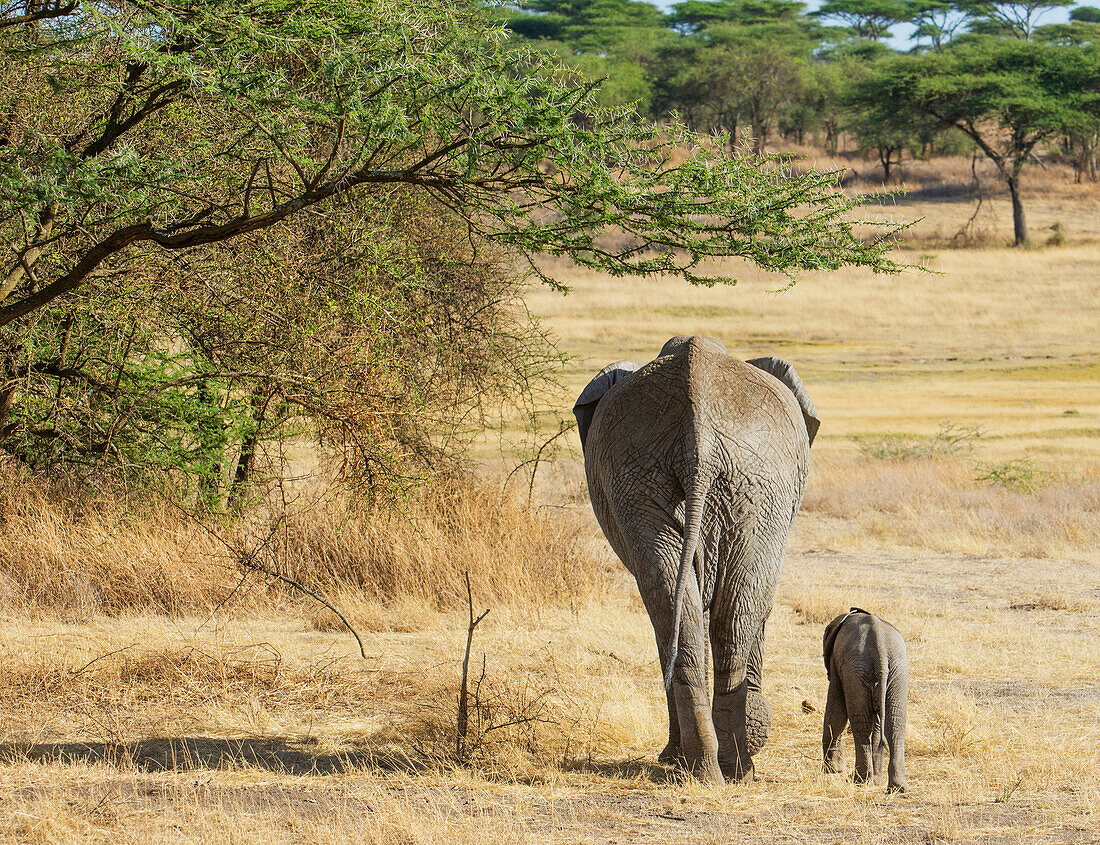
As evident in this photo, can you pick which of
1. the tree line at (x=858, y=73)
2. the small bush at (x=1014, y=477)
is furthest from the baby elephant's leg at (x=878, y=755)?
the tree line at (x=858, y=73)

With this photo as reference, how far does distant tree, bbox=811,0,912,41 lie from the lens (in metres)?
91.2

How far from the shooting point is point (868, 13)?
305 ft

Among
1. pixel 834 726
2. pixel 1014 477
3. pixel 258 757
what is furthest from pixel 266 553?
pixel 1014 477

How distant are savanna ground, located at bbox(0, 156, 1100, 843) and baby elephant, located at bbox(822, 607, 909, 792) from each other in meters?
0.17

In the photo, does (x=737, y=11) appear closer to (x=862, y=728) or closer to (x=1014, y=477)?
(x=1014, y=477)

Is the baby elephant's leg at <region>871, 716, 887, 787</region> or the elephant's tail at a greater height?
the elephant's tail

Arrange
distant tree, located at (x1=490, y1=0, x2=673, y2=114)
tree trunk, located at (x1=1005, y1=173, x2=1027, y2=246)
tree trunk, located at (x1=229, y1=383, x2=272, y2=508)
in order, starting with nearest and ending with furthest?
1. tree trunk, located at (x1=229, y1=383, x2=272, y2=508)
2. tree trunk, located at (x1=1005, y1=173, x2=1027, y2=246)
3. distant tree, located at (x1=490, y1=0, x2=673, y2=114)

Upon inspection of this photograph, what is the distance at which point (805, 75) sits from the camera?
71062mm

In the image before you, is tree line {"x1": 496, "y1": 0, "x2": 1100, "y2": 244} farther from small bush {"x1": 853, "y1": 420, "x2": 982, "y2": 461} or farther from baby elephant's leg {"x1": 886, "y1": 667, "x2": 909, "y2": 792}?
baby elephant's leg {"x1": 886, "y1": 667, "x2": 909, "y2": 792}

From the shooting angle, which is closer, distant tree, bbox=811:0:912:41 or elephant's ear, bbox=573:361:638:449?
elephant's ear, bbox=573:361:638:449

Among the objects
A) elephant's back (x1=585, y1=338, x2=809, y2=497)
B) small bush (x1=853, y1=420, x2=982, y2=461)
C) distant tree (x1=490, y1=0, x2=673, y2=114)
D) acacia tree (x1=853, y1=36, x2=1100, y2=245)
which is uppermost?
distant tree (x1=490, y1=0, x2=673, y2=114)

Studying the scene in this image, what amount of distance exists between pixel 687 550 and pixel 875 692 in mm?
1194

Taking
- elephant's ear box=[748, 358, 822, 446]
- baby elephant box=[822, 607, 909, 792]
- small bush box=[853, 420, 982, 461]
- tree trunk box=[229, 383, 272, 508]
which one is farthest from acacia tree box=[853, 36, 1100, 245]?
baby elephant box=[822, 607, 909, 792]

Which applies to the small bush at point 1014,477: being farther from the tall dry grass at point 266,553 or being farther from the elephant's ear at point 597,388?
A: the elephant's ear at point 597,388
